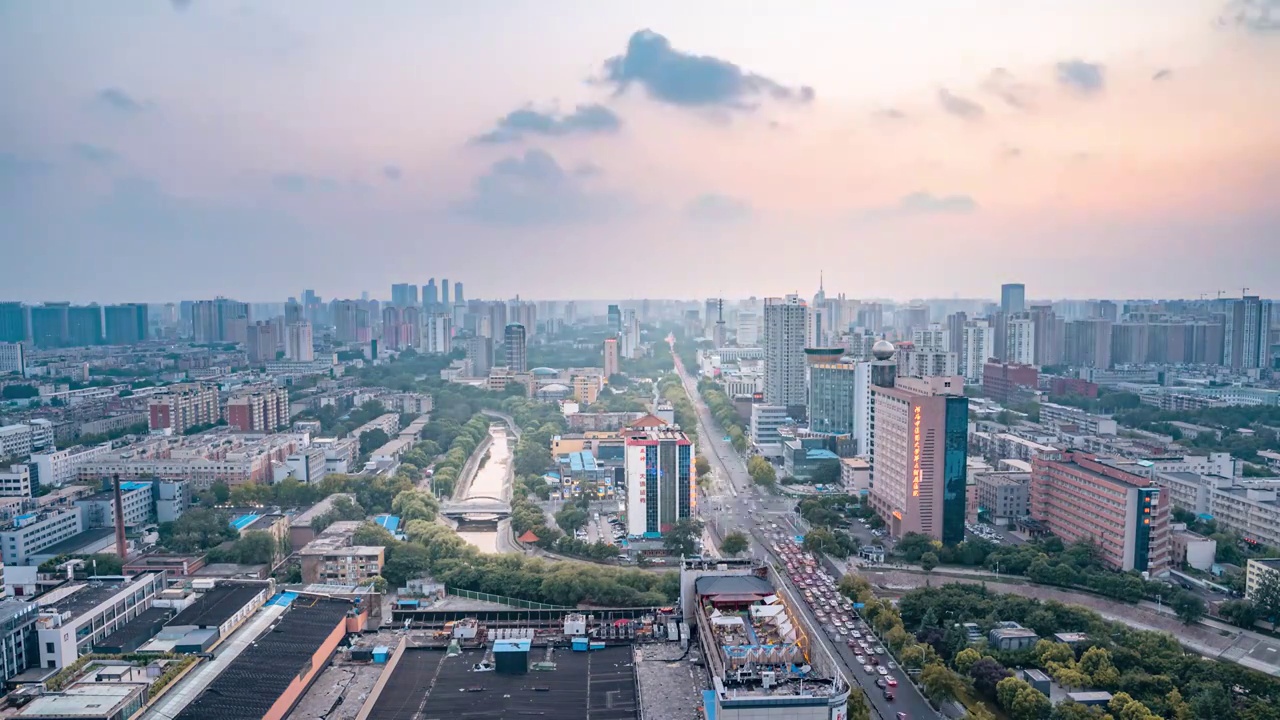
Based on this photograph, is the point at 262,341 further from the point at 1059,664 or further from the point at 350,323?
the point at 1059,664

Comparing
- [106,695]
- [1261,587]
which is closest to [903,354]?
[1261,587]

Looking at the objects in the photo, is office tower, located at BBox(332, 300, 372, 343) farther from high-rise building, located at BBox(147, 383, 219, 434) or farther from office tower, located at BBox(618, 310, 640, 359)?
high-rise building, located at BBox(147, 383, 219, 434)

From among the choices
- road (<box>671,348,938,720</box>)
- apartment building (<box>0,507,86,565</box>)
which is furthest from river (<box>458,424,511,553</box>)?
apartment building (<box>0,507,86,565</box>)

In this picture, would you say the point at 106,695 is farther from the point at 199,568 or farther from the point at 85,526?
the point at 85,526

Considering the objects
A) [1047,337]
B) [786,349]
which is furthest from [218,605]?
[1047,337]

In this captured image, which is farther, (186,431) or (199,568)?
(186,431)

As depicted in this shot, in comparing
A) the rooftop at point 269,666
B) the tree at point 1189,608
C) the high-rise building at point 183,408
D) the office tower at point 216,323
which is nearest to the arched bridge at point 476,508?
the rooftop at point 269,666
